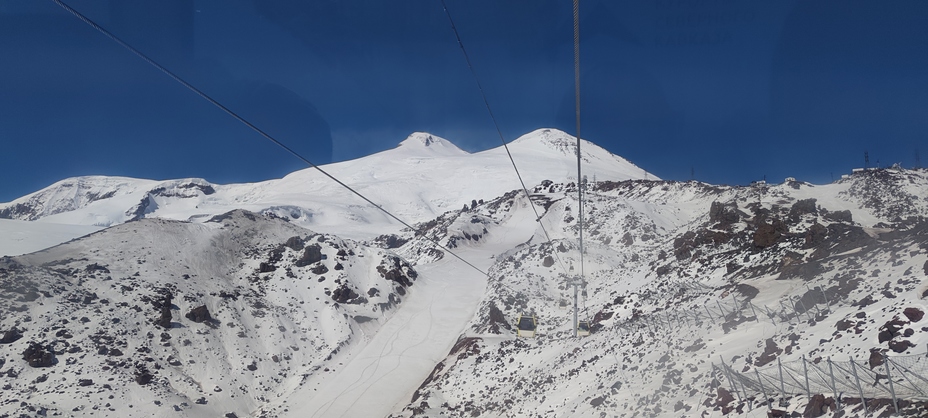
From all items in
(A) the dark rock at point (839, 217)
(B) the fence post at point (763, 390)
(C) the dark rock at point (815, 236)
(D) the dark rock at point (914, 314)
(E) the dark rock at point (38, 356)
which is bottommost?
(E) the dark rock at point (38, 356)

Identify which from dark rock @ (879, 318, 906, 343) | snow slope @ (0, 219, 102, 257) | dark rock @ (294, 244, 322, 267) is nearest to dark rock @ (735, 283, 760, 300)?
→ dark rock @ (879, 318, 906, 343)

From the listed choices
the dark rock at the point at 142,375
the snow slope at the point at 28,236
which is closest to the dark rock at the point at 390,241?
the snow slope at the point at 28,236

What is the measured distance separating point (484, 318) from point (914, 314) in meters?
28.0

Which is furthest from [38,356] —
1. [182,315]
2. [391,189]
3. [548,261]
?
[391,189]

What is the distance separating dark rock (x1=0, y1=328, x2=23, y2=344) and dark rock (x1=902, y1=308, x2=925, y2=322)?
115 ft

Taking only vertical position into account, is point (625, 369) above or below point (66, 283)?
below

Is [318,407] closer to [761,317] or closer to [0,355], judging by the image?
[0,355]

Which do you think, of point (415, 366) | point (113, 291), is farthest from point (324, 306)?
point (113, 291)

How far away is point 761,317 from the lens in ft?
58.4

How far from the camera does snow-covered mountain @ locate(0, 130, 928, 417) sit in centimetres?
1466

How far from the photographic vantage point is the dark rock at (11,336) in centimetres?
2569

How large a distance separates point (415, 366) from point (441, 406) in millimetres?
9067

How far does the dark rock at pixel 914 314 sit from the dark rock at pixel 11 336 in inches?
1382

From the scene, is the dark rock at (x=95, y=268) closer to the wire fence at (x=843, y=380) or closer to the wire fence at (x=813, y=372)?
the wire fence at (x=813, y=372)
